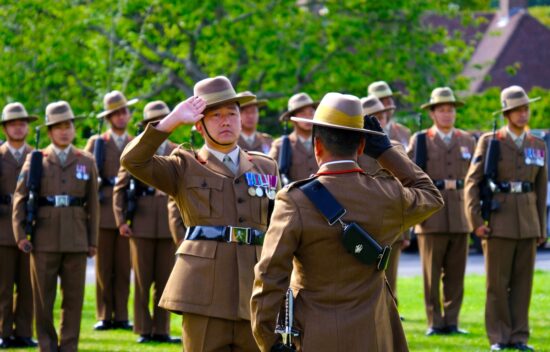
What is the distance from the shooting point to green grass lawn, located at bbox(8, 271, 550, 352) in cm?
1220

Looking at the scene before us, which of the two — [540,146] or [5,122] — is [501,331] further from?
[5,122]

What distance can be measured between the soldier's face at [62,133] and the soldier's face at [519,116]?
164 inches

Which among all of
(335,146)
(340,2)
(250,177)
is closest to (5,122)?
(250,177)

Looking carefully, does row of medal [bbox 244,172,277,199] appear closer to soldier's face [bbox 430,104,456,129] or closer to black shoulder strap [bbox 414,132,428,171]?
black shoulder strap [bbox 414,132,428,171]

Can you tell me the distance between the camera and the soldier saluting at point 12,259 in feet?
41.2

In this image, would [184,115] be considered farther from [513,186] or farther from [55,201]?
[513,186]

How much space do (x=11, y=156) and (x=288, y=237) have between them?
7368 mm

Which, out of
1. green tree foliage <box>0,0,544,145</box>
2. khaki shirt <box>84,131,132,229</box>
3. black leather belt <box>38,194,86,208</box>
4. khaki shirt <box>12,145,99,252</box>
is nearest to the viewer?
khaki shirt <box>12,145,99,252</box>

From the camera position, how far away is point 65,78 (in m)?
24.4

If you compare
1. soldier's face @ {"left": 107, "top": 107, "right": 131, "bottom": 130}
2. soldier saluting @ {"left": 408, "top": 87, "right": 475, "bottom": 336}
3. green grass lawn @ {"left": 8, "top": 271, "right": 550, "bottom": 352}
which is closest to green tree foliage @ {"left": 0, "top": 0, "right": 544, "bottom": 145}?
green grass lawn @ {"left": 8, "top": 271, "right": 550, "bottom": 352}

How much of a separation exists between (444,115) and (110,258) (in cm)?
412

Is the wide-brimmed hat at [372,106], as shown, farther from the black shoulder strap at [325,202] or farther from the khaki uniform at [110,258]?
the black shoulder strap at [325,202]

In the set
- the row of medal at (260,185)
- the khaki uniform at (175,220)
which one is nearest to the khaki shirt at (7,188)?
the khaki uniform at (175,220)

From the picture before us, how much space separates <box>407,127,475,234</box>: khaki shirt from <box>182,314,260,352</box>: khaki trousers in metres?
6.14
